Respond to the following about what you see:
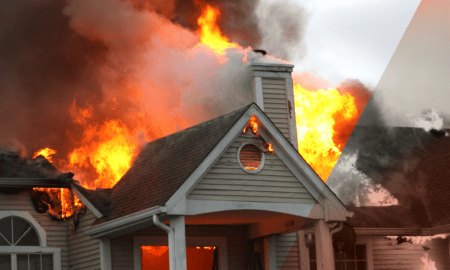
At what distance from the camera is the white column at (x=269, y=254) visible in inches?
637

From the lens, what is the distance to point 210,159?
44.7 feet

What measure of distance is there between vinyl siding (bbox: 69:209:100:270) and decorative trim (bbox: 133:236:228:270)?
0.89 metres

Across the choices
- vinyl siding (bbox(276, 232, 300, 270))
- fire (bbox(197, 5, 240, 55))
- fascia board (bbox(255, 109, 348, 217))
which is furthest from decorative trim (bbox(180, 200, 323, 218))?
fire (bbox(197, 5, 240, 55))

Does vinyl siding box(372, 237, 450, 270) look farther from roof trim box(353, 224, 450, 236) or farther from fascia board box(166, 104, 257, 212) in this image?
fascia board box(166, 104, 257, 212)

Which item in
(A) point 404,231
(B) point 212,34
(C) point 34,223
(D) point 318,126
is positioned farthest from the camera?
(B) point 212,34

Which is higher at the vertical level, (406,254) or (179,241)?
(179,241)

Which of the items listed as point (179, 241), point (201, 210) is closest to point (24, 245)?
point (179, 241)

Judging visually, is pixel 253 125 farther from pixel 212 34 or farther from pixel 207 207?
pixel 212 34

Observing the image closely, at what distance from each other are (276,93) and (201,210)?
18.7 ft

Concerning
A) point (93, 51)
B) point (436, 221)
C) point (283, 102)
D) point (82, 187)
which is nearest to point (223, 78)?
point (283, 102)

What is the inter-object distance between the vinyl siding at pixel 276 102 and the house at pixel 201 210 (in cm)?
289

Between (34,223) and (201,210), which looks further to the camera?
(34,223)

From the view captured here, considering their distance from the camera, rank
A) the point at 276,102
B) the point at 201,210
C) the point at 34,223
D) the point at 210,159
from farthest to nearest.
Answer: the point at 276,102 < the point at 34,223 < the point at 210,159 < the point at 201,210

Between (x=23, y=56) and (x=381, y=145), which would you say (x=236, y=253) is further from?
(x=23, y=56)
